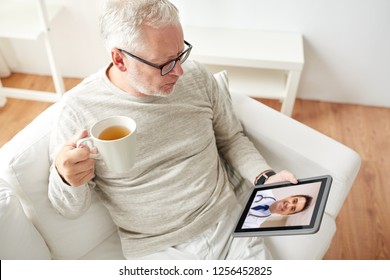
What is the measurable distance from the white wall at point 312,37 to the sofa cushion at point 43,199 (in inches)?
46.5

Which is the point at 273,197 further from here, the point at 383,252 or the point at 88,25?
the point at 88,25

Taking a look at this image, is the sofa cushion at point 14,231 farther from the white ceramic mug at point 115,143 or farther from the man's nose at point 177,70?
the man's nose at point 177,70

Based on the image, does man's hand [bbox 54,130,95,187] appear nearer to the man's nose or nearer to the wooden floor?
the man's nose

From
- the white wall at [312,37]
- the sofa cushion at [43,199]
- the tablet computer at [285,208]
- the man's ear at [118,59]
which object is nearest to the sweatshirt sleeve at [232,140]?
the tablet computer at [285,208]

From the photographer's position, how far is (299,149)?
1.31 metres

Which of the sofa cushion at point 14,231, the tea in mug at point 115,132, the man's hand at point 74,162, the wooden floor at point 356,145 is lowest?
the wooden floor at point 356,145

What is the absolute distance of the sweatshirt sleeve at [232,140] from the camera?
129 centimetres

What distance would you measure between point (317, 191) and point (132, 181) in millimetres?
548

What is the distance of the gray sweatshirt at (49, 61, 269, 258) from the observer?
43.6 inches

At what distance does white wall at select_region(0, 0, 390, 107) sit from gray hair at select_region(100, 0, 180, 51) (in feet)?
3.71

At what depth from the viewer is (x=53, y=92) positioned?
7.97 feet

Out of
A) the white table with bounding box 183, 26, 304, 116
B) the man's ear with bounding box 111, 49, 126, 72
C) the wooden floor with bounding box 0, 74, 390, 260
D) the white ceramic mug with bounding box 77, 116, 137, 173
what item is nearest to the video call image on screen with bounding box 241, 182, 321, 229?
the white ceramic mug with bounding box 77, 116, 137, 173

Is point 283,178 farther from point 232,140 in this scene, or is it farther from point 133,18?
point 133,18

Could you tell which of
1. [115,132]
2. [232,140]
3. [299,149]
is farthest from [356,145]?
[115,132]
